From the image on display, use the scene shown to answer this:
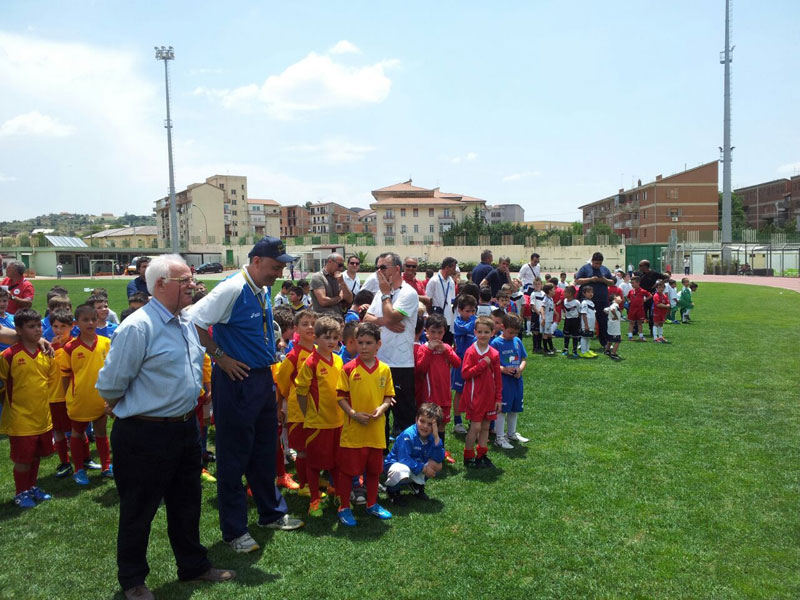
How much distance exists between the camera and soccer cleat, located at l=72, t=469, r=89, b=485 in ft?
17.6

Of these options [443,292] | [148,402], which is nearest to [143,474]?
[148,402]

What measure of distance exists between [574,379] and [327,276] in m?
4.74

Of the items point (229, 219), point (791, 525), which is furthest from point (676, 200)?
point (791, 525)

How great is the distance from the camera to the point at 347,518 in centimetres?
453

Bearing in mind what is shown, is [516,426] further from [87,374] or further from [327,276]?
[87,374]

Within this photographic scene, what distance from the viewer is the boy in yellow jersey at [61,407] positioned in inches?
217

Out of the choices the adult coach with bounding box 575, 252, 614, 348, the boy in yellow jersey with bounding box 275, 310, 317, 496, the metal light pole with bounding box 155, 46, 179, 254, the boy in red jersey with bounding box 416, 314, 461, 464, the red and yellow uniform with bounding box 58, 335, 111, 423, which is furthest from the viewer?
the metal light pole with bounding box 155, 46, 179, 254

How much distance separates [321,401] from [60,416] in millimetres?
2885

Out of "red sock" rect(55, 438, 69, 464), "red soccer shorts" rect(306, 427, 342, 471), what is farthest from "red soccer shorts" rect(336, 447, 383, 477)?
"red sock" rect(55, 438, 69, 464)

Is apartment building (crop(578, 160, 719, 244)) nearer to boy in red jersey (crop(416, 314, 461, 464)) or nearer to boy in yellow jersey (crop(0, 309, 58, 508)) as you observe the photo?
boy in red jersey (crop(416, 314, 461, 464))

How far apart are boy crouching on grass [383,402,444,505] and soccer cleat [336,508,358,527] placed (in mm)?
479

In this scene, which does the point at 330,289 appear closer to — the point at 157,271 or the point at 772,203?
the point at 157,271

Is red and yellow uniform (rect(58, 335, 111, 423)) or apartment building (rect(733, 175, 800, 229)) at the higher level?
apartment building (rect(733, 175, 800, 229))

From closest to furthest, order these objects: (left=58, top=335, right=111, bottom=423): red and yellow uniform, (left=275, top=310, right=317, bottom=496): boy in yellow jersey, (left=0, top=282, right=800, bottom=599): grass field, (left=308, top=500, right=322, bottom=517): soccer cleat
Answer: (left=0, top=282, right=800, bottom=599): grass field < (left=308, top=500, right=322, bottom=517): soccer cleat < (left=275, top=310, right=317, bottom=496): boy in yellow jersey < (left=58, top=335, right=111, bottom=423): red and yellow uniform
